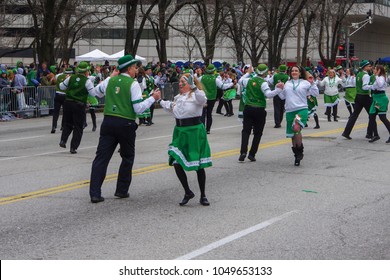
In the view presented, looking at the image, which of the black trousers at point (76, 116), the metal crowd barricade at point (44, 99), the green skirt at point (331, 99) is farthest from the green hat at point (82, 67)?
the metal crowd barricade at point (44, 99)

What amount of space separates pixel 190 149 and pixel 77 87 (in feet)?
20.6

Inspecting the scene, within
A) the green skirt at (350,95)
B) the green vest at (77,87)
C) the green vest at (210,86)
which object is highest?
the green vest at (77,87)

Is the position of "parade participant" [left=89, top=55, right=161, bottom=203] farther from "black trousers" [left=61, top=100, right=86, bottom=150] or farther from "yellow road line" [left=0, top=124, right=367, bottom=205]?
"black trousers" [left=61, top=100, right=86, bottom=150]

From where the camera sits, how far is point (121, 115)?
32.1ft

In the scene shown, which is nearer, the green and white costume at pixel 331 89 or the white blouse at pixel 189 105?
the white blouse at pixel 189 105

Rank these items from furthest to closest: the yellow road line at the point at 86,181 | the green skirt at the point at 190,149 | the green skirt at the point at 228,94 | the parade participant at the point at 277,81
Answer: the green skirt at the point at 228,94 < the parade participant at the point at 277,81 < the yellow road line at the point at 86,181 < the green skirt at the point at 190,149

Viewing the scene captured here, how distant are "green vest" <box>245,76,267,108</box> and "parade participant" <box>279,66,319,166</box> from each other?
0.42 m

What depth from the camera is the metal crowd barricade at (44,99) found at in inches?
1000

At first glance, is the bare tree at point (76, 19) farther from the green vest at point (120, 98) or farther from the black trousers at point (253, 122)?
the green vest at point (120, 98)

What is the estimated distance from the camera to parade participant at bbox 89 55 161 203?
9.68m

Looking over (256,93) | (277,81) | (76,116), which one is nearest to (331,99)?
(277,81)

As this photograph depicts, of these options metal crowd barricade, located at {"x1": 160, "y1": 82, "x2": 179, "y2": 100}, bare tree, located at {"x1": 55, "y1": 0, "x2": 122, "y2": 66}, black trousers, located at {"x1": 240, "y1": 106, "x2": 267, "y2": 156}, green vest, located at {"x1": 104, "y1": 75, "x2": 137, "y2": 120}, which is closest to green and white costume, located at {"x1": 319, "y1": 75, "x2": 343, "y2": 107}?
black trousers, located at {"x1": 240, "y1": 106, "x2": 267, "y2": 156}

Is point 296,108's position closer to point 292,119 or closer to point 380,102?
point 292,119

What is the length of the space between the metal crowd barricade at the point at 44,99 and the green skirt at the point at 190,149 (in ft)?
53.7
